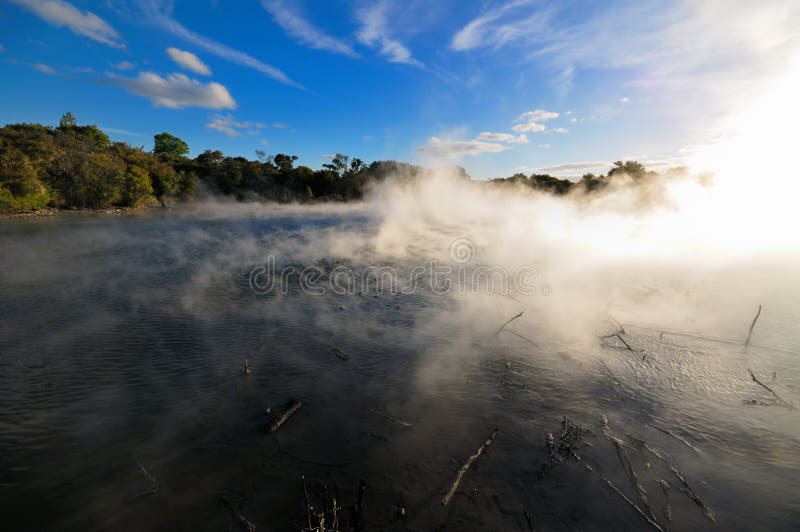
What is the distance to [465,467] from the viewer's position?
4.11 metres

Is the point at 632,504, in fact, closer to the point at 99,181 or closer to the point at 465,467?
the point at 465,467

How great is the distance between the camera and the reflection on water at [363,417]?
3.69 metres

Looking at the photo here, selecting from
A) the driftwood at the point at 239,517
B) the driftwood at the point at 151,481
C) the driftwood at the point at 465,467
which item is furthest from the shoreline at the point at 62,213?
the driftwood at the point at 465,467

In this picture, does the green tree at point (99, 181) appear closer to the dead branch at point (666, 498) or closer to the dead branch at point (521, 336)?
the dead branch at point (521, 336)

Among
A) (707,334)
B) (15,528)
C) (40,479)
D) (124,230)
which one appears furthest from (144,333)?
(124,230)

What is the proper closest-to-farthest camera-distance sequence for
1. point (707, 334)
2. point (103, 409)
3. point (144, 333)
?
point (103, 409)
point (144, 333)
point (707, 334)

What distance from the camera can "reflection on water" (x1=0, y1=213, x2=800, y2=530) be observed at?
3688 millimetres

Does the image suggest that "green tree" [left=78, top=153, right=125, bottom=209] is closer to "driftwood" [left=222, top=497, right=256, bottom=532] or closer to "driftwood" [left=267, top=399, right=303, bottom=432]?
"driftwood" [left=267, top=399, right=303, bottom=432]

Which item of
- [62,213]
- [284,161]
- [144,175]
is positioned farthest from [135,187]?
[284,161]

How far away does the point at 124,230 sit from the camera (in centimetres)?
2617

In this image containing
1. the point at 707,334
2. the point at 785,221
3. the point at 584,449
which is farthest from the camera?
the point at 785,221

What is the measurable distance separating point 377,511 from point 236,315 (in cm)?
721

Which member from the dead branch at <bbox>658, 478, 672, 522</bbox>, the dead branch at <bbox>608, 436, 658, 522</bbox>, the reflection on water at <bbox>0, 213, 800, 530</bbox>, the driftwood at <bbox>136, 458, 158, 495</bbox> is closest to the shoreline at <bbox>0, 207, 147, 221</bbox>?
the reflection on water at <bbox>0, 213, 800, 530</bbox>

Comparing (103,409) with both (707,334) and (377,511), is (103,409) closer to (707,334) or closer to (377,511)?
(377,511)
